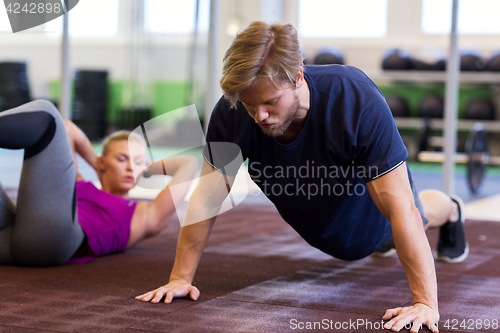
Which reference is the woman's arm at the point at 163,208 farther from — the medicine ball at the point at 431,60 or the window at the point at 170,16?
the medicine ball at the point at 431,60

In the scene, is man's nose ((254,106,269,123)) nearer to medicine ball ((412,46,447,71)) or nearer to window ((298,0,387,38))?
medicine ball ((412,46,447,71))

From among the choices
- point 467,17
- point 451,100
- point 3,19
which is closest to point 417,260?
point 451,100

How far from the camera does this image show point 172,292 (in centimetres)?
140

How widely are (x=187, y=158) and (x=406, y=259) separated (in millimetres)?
1072

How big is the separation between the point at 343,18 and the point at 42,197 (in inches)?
258

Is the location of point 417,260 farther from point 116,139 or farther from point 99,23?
point 99,23

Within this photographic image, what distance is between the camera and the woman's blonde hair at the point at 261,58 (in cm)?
115

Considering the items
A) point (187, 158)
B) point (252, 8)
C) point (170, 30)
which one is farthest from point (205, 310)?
point (252, 8)

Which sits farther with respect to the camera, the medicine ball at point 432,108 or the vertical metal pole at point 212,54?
the medicine ball at point 432,108

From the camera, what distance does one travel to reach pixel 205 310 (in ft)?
4.39

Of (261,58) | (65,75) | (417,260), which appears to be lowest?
(417,260)

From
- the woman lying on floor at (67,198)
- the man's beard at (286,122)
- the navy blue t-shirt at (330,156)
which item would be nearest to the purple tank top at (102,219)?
the woman lying on floor at (67,198)

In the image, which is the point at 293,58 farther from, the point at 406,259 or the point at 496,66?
the point at 496,66

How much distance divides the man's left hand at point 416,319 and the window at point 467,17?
618 centimetres
